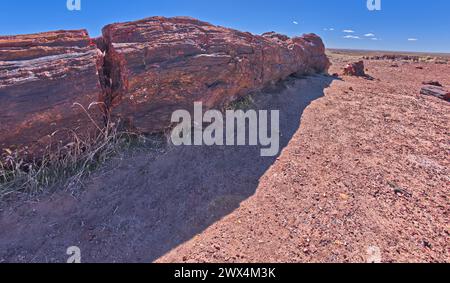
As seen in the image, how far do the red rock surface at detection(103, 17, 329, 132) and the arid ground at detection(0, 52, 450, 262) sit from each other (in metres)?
0.75

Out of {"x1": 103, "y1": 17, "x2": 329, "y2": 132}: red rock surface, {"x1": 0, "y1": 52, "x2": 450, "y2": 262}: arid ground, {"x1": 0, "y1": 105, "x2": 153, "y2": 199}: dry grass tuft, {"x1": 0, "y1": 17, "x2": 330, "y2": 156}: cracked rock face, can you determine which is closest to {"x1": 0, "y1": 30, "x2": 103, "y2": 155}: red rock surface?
{"x1": 0, "y1": 17, "x2": 330, "y2": 156}: cracked rock face

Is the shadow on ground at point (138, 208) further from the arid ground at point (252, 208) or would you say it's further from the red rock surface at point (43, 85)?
the red rock surface at point (43, 85)

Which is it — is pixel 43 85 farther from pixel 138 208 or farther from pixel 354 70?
pixel 354 70

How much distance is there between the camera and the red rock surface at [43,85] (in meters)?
3.02

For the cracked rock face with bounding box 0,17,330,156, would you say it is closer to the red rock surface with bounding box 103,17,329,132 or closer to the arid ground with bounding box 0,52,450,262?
the red rock surface with bounding box 103,17,329,132

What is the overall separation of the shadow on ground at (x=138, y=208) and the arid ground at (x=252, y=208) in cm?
1

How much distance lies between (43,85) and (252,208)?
2858mm

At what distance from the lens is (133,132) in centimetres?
392

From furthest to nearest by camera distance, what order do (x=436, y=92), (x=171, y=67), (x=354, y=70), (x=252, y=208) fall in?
(x=354, y=70)
(x=436, y=92)
(x=171, y=67)
(x=252, y=208)

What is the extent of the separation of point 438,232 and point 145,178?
314cm

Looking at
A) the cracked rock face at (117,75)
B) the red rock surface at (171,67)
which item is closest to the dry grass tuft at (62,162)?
the cracked rock face at (117,75)

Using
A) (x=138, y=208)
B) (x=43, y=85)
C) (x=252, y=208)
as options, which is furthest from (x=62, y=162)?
(x=252, y=208)

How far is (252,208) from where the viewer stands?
9.55 ft

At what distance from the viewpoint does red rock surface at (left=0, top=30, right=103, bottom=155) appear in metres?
3.02
